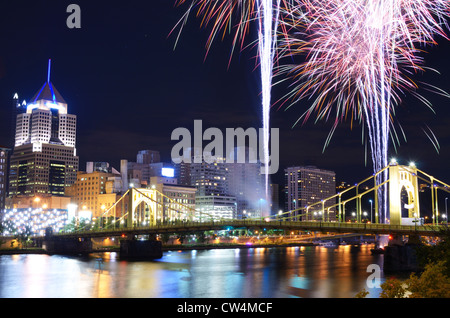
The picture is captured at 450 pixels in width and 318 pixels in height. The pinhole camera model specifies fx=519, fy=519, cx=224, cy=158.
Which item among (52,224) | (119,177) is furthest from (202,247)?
(119,177)

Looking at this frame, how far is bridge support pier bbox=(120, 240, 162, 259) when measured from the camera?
310 feet

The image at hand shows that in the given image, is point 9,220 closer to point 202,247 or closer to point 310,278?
point 202,247

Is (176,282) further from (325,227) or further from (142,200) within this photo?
(142,200)

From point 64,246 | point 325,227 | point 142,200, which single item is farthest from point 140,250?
point 325,227

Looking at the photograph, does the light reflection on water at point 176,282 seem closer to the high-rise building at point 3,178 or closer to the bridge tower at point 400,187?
the bridge tower at point 400,187

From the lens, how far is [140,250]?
312 ft

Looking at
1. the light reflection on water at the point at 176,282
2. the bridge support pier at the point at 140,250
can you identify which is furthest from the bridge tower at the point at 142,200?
the light reflection on water at the point at 176,282

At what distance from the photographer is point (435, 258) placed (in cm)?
3500

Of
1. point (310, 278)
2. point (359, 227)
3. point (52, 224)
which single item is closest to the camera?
point (310, 278)

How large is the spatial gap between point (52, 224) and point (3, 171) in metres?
38.4

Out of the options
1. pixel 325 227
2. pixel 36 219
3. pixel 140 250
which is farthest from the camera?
pixel 36 219

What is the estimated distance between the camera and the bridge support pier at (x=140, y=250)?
94.5 metres

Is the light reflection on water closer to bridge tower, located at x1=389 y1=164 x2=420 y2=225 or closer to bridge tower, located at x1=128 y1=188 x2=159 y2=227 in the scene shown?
bridge tower, located at x1=389 y1=164 x2=420 y2=225

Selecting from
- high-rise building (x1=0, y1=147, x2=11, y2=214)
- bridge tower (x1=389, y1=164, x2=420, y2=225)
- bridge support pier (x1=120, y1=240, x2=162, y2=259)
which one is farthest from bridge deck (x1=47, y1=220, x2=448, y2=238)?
high-rise building (x1=0, y1=147, x2=11, y2=214)
